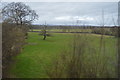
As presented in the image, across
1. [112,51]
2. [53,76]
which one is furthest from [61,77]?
[112,51]

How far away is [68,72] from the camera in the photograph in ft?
6.33

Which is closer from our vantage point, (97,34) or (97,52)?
(97,52)

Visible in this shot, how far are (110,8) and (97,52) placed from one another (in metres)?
0.94

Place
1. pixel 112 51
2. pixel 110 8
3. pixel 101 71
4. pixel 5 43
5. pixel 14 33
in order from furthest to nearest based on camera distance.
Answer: pixel 14 33, pixel 5 43, pixel 110 8, pixel 112 51, pixel 101 71

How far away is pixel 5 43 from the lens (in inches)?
99.2

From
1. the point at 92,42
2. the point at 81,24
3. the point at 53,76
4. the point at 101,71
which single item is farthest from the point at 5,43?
the point at 101,71

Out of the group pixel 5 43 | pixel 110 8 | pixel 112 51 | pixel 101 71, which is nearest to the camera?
pixel 101 71

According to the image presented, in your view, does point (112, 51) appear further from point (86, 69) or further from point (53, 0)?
point (53, 0)

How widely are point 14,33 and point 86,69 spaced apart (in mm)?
1992

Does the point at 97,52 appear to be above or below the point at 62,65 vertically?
above

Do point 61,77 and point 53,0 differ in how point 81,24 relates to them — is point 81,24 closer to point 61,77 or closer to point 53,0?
point 61,77

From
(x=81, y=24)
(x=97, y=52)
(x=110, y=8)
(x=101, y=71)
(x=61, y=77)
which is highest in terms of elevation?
(x=110, y=8)

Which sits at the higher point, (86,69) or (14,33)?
(14,33)

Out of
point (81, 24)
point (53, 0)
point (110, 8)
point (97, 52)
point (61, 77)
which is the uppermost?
point (53, 0)
